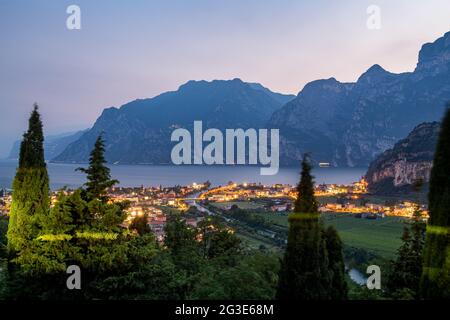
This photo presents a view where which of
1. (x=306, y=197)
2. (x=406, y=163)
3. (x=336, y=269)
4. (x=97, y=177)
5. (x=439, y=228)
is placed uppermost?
(x=97, y=177)

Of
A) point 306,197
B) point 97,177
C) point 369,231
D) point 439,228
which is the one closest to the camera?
point 439,228

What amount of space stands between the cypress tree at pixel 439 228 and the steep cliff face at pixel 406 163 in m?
78.9

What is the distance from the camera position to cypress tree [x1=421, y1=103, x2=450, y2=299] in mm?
7906

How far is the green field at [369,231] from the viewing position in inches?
1359

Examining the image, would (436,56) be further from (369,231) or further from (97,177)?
(97,177)

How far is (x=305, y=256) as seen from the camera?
29.0 ft

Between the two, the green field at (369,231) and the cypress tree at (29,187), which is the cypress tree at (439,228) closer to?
the cypress tree at (29,187)

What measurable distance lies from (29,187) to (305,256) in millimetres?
8329

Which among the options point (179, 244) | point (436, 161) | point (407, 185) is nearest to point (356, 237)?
point (179, 244)

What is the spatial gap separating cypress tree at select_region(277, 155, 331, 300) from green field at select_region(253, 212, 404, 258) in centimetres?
2488

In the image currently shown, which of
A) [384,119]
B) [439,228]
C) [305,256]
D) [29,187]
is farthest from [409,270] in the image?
[384,119]

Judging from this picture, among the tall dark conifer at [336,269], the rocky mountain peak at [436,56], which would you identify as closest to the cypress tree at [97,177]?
the tall dark conifer at [336,269]

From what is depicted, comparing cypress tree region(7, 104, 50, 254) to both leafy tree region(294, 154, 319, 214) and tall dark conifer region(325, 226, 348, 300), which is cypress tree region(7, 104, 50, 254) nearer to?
leafy tree region(294, 154, 319, 214)

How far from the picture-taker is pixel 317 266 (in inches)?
347
